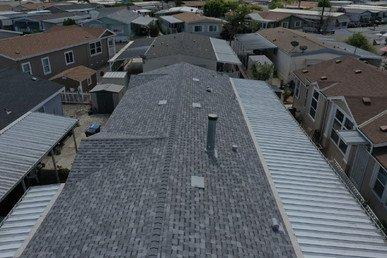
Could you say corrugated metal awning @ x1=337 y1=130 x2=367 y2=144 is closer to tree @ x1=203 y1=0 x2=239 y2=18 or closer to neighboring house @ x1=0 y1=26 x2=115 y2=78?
neighboring house @ x1=0 y1=26 x2=115 y2=78

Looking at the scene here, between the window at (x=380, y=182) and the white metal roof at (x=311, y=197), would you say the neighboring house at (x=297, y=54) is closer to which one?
the white metal roof at (x=311, y=197)

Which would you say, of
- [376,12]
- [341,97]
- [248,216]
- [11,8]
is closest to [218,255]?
[248,216]

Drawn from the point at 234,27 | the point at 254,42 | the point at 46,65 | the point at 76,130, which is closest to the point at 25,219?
the point at 76,130

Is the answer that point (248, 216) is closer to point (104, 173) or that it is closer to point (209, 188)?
point (209, 188)

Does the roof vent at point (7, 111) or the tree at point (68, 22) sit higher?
the roof vent at point (7, 111)

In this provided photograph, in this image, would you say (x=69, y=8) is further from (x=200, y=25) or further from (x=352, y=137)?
(x=352, y=137)

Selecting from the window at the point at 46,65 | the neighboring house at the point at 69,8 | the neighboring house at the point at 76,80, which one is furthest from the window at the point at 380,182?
the neighboring house at the point at 69,8

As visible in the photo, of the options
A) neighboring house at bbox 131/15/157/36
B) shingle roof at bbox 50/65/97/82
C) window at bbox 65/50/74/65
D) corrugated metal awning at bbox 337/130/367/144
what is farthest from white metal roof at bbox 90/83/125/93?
neighboring house at bbox 131/15/157/36

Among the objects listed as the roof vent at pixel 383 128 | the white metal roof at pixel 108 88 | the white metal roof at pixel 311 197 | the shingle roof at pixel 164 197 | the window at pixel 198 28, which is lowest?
the white metal roof at pixel 108 88
